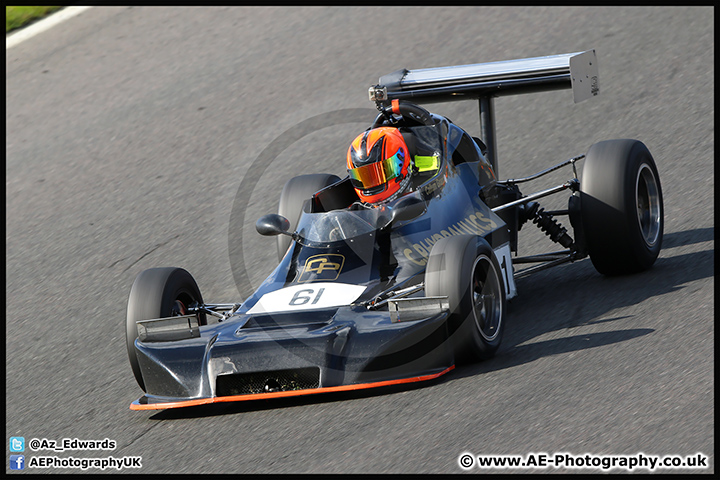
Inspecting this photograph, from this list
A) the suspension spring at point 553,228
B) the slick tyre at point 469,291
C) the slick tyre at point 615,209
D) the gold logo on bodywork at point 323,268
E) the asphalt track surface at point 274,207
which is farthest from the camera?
the suspension spring at point 553,228

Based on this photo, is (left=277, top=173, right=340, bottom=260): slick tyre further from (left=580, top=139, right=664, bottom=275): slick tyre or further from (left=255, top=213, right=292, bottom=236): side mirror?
(left=580, top=139, right=664, bottom=275): slick tyre

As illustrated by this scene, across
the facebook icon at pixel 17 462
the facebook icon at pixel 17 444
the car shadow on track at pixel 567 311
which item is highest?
the car shadow on track at pixel 567 311

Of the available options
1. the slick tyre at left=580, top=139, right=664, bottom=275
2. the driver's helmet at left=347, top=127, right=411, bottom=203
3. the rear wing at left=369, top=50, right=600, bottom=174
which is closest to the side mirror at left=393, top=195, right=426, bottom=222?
the driver's helmet at left=347, top=127, right=411, bottom=203

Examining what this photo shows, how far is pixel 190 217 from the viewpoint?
10133 millimetres

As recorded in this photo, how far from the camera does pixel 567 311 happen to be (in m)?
6.79

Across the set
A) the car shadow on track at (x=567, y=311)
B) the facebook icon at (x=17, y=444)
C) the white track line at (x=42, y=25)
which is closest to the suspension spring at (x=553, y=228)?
the car shadow on track at (x=567, y=311)

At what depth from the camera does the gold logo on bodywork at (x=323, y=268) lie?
6215 millimetres

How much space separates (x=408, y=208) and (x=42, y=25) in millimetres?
10599

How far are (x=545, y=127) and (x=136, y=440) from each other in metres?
6.96

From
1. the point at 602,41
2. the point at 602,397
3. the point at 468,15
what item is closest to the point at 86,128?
the point at 468,15

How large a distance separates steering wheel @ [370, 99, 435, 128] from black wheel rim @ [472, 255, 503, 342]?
5.11 feet

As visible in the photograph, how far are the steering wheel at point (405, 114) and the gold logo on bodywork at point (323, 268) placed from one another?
4.63 ft

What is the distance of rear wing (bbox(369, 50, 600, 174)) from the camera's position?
24.6 feet

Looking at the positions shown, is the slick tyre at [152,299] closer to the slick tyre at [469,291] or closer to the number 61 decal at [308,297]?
the number 61 decal at [308,297]
